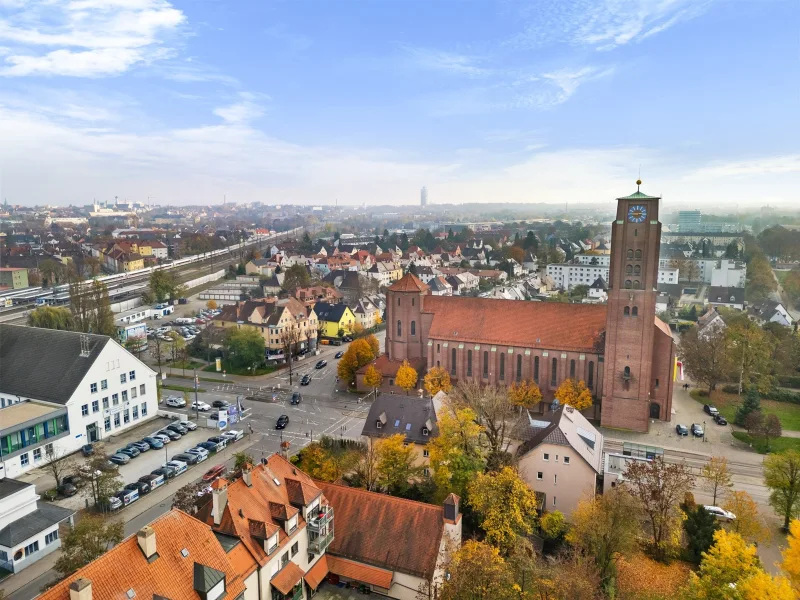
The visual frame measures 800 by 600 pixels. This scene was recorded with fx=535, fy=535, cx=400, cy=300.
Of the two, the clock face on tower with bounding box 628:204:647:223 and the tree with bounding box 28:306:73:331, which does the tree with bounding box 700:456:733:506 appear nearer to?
the clock face on tower with bounding box 628:204:647:223

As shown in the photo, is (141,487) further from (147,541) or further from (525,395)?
(525,395)

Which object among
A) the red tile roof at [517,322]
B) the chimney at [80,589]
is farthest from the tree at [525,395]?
the chimney at [80,589]

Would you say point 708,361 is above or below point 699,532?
above

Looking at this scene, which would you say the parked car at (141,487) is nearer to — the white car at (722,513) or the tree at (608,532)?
the tree at (608,532)

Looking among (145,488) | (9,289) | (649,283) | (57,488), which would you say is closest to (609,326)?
(649,283)

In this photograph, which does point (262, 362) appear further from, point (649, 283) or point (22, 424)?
point (649, 283)

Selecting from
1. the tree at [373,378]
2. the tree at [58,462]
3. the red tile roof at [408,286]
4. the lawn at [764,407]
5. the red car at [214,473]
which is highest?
the red tile roof at [408,286]

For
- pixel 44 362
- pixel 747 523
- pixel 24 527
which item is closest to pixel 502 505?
pixel 747 523
